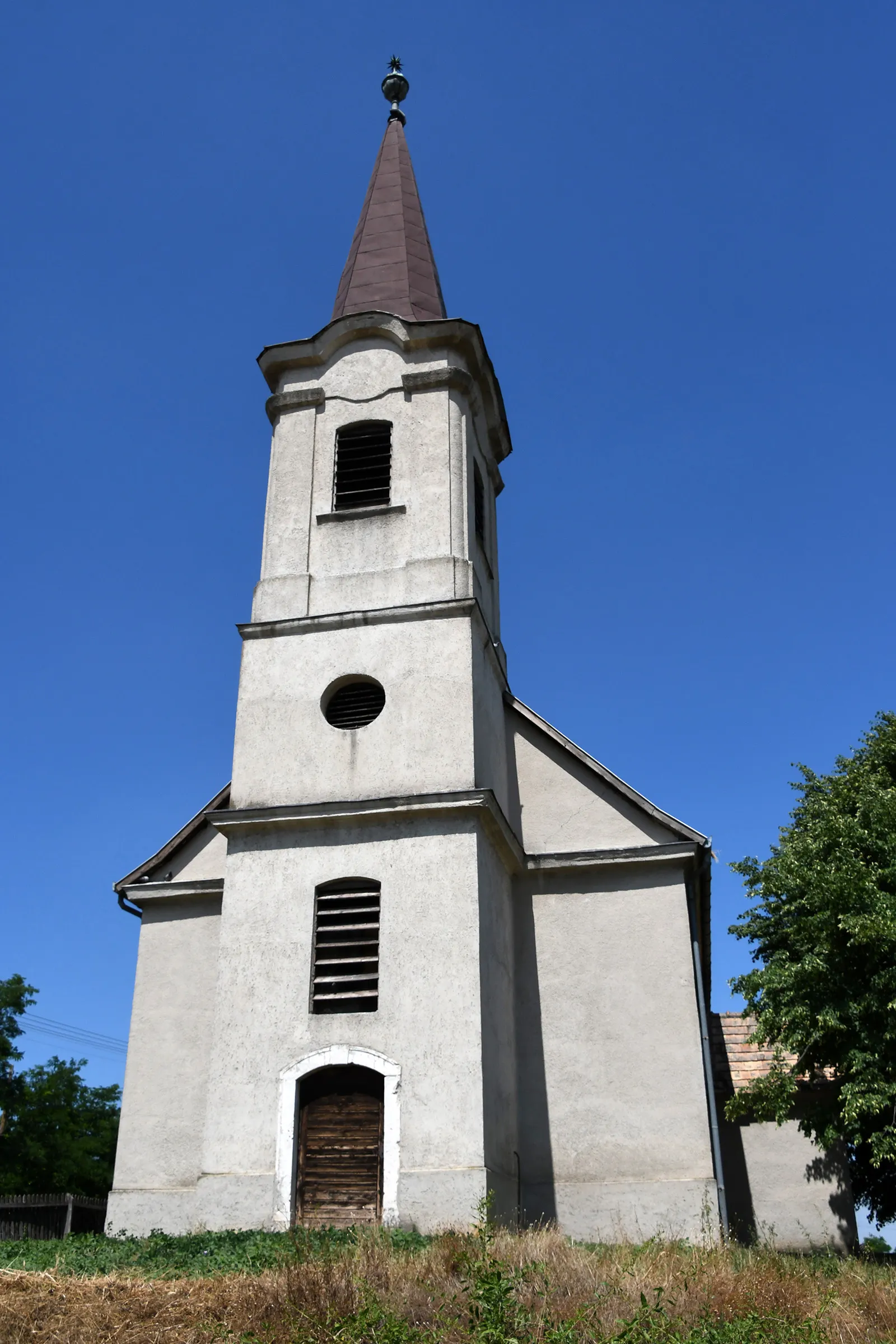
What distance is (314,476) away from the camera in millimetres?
19344

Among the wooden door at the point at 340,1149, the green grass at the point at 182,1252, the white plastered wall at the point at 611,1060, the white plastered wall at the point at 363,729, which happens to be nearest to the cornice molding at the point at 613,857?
the white plastered wall at the point at 611,1060

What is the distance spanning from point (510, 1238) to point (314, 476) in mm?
12456

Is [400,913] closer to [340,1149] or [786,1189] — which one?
[340,1149]

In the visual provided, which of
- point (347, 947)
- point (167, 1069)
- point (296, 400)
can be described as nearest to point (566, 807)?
point (347, 947)

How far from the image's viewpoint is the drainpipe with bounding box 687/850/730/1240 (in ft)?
50.5

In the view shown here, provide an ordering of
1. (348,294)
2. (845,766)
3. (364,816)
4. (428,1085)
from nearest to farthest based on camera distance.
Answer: (428,1085)
(364,816)
(845,766)
(348,294)

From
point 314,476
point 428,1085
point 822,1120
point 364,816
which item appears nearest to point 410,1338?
point 428,1085

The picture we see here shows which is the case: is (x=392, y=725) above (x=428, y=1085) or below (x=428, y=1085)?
above

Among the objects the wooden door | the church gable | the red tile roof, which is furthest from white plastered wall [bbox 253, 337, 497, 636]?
the red tile roof

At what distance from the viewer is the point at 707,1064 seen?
16391 millimetres

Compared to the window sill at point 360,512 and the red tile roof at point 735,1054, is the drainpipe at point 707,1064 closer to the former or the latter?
the red tile roof at point 735,1054

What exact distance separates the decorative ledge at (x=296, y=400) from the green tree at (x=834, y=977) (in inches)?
420

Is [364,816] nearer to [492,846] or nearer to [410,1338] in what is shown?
[492,846]

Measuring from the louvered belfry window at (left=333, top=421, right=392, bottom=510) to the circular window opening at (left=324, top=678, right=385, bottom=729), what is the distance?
3.37 m
